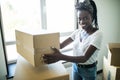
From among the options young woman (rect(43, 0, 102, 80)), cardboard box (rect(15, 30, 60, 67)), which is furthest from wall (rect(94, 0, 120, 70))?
cardboard box (rect(15, 30, 60, 67))

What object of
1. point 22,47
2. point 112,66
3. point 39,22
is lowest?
point 112,66

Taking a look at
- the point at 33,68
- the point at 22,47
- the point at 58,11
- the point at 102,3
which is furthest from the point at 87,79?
the point at 102,3

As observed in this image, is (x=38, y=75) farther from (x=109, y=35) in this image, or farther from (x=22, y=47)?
(x=109, y=35)

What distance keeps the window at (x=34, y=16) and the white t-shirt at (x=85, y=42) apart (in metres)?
0.33

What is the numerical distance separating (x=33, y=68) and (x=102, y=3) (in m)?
1.86

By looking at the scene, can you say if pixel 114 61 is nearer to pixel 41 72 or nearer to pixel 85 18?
pixel 85 18

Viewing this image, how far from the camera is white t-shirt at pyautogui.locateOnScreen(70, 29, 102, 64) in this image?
1.32 meters

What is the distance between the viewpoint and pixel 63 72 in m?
1.15

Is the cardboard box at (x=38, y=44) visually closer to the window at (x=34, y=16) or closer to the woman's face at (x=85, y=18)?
the woman's face at (x=85, y=18)

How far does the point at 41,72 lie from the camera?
1161mm

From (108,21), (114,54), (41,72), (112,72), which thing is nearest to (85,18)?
(41,72)

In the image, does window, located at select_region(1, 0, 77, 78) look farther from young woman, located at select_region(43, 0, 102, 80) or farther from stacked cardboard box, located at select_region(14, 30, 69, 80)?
stacked cardboard box, located at select_region(14, 30, 69, 80)

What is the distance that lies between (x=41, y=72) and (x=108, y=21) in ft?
6.58

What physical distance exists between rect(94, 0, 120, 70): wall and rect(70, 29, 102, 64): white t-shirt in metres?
1.21
